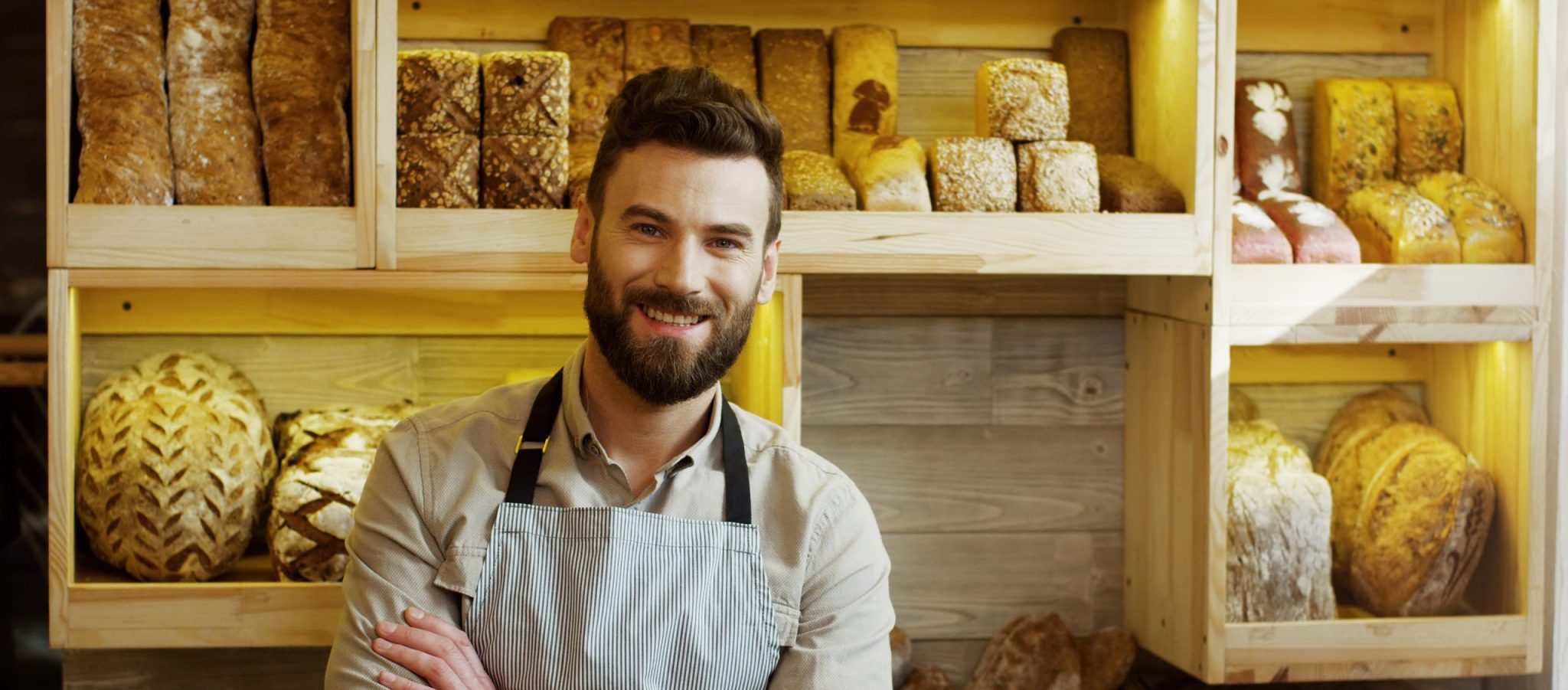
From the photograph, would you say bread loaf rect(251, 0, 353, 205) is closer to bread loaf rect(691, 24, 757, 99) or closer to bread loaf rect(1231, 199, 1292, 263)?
bread loaf rect(691, 24, 757, 99)

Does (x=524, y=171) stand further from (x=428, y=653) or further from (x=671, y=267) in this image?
(x=428, y=653)

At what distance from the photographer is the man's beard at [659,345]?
63.7 inches

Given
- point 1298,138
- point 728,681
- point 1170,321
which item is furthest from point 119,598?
point 1298,138

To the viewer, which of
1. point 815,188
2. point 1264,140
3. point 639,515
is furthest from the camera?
point 1264,140

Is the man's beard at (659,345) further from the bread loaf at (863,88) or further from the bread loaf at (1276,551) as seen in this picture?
the bread loaf at (1276,551)

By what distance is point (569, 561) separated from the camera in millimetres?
1636

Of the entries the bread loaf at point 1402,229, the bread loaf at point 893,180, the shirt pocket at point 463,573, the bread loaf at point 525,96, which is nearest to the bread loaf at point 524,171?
the bread loaf at point 525,96

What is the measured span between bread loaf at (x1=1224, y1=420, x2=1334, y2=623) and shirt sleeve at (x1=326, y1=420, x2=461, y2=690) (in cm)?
139

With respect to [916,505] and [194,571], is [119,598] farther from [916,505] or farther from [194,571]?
[916,505]

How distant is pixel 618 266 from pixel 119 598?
3.64ft

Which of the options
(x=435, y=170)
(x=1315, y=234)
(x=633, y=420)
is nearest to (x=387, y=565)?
(x=633, y=420)

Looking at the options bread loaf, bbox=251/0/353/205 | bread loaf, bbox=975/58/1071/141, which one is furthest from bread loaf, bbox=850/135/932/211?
bread loaf, bbox=251/0/353/205

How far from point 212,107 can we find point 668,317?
985mm

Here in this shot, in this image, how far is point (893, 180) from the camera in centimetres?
220
